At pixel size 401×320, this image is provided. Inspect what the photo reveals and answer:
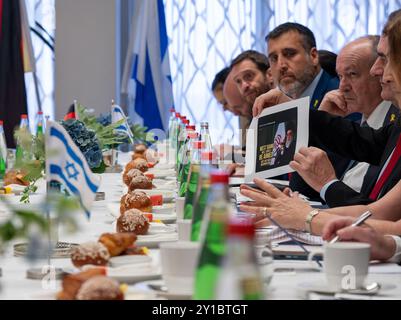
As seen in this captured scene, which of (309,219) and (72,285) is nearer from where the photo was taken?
(72,285)

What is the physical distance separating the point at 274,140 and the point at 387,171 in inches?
13.8

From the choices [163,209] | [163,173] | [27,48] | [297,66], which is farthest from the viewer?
[27,48]

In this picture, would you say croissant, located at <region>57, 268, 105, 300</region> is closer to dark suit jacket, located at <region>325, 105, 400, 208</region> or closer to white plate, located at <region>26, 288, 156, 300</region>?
white plate, located at <region>26, 288, 156, 300</region>

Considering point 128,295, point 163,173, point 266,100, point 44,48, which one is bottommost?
point 128,295

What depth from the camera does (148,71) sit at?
765cm

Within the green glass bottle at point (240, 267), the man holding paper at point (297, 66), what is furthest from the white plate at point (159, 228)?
the man holding paper at point (297, 66)

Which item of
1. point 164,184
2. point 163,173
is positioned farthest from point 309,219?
point 163,173

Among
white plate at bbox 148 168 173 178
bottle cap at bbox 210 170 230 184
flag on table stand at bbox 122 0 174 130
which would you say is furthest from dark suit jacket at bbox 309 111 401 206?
flag on table stand at bbox 122 0 174 130

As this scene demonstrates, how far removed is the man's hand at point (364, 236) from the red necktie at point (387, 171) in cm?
81

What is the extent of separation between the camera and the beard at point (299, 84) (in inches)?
181

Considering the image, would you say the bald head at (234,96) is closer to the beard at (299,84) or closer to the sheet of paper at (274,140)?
the beard at (299,84)

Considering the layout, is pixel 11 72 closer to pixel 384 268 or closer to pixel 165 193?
pixel 165 193

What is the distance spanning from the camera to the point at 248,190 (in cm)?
222

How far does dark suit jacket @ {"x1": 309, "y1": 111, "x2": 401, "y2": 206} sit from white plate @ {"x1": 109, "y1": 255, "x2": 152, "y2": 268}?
4.01 ft
